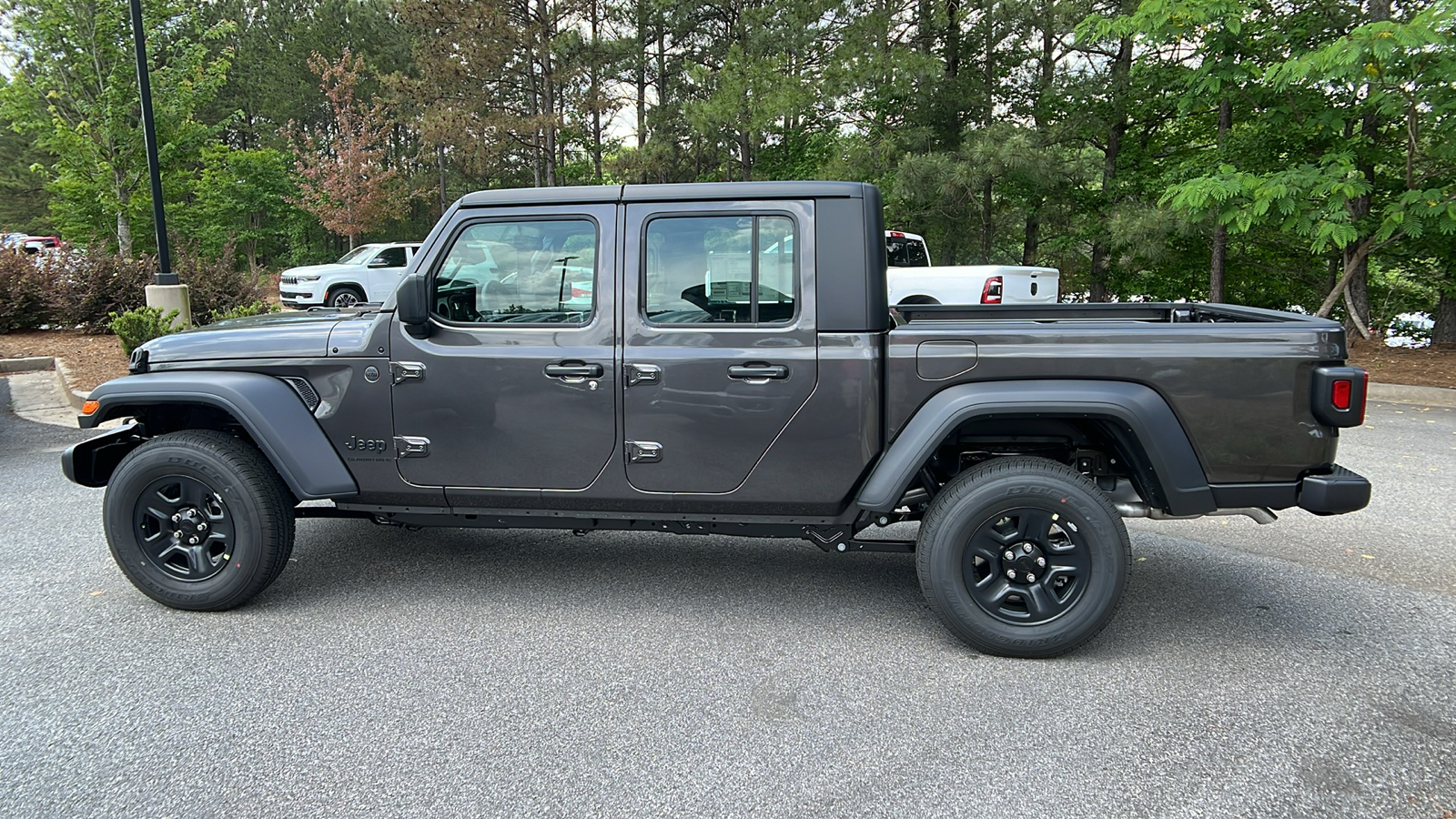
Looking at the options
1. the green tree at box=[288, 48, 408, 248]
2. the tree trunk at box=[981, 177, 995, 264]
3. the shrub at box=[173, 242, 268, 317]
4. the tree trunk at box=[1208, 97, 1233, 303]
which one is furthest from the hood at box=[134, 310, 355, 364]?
the green tree at box=[288, 48, 408, 248]

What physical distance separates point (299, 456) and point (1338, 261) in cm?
1578

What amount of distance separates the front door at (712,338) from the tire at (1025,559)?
0.82m

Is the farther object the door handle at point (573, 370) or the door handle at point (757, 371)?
the door handle at point (573, 370)

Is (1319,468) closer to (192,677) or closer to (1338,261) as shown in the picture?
(192,677)

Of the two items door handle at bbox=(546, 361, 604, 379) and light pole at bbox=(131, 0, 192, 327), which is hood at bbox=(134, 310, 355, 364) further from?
light pole at bbox=(131, 0, 192, 327)

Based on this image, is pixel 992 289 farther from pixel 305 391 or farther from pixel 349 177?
pixel 349 177

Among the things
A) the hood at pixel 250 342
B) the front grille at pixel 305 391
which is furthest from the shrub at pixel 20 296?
the front grille at pixel 305 391

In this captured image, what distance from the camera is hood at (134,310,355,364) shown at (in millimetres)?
3873

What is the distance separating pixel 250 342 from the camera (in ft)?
12.9

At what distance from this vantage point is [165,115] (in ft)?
49.9

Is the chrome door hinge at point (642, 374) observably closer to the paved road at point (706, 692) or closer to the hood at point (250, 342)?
the paved road at point (706, 692)

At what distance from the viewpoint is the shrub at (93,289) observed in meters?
13.5

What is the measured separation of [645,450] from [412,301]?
3.85 feet

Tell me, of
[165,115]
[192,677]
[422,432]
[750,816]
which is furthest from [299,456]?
[165,115]
